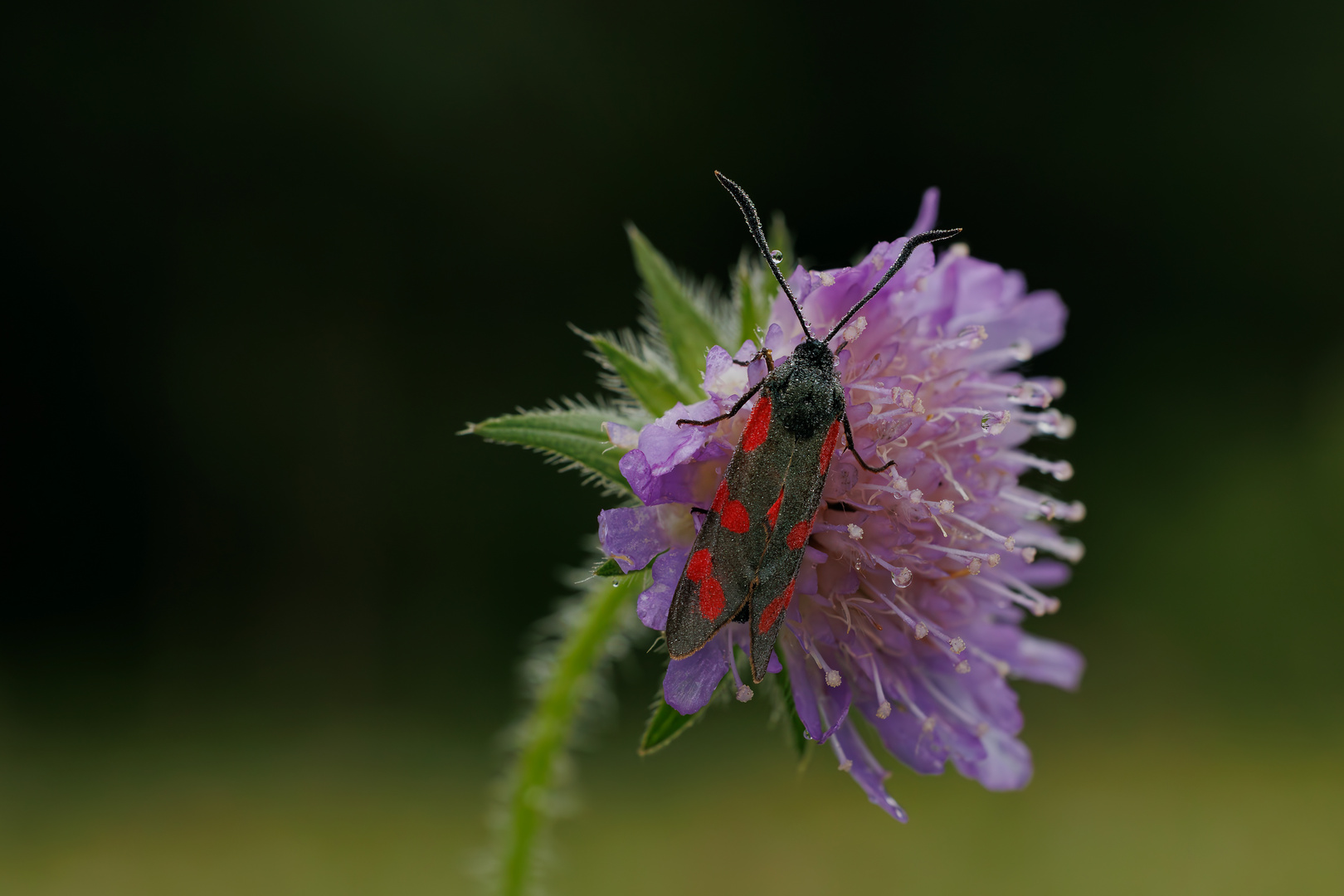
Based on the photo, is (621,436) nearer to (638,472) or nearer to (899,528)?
(638,472)

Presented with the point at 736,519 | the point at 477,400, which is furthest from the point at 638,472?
the point at 477,400

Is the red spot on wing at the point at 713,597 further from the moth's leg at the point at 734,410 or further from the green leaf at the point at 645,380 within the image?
the green leaf at the point at 645,380

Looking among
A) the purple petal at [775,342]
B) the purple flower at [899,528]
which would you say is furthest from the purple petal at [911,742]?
the purple petal at [775,342]

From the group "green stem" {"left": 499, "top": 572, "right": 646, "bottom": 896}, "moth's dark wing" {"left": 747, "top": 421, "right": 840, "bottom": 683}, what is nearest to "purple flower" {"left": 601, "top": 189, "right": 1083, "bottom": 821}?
"moth's dark wing" {"left": 747, "top": 421, "right": 840, "bottom": 683}

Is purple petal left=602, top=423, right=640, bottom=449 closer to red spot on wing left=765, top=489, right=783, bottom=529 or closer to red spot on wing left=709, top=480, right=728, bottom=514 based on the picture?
red spot on wing left=709, top=480, right=728, bottom=514

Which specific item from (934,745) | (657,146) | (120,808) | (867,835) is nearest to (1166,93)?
(657,146)
